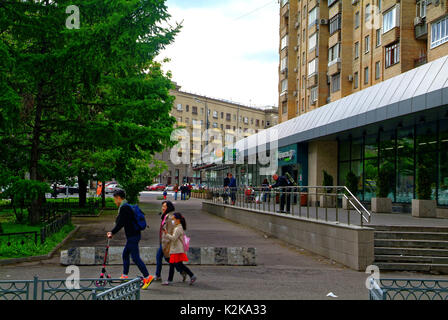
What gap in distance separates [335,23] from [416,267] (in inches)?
1389

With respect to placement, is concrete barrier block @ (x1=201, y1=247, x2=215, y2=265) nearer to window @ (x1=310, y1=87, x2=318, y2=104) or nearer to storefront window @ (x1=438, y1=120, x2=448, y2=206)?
storefront window @ (x1=438, y1=120, x2=448, y2=206)

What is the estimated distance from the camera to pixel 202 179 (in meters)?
90.2

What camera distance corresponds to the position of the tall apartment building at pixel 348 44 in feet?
107

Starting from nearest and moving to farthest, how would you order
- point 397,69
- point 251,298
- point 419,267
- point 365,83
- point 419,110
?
point 251,298
point 419,267
point 419,110
point 397,69
point 365,83

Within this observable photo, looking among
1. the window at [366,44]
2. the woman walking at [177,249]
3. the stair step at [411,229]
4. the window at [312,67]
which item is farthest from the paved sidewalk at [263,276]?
the window at [312,67]

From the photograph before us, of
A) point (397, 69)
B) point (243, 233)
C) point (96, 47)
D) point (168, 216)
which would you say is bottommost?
point (243, 233)

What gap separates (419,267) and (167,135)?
828 centimetres

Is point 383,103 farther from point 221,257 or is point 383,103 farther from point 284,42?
point 284,42

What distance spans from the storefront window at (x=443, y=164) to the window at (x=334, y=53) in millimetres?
24227

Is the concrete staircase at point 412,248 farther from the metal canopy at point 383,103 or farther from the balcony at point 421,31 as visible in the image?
the balcony at point 421,31

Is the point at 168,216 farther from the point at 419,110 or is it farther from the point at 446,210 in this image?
the point at 446,210

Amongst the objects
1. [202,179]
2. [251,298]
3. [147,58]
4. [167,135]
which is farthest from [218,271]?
[202,179]

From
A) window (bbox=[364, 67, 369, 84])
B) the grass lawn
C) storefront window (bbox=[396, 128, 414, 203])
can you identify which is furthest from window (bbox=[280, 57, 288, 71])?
the grass lawn

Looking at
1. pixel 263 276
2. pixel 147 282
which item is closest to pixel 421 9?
pixel 263 276
